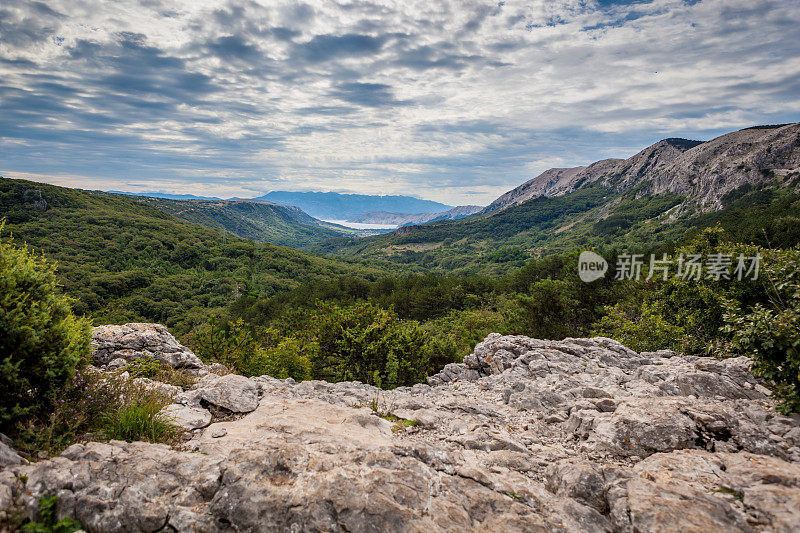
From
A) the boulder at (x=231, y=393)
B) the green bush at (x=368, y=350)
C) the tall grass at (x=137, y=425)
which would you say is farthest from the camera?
the green bush at (x=368, y=350)

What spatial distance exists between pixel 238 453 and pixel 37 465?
9.28 ft

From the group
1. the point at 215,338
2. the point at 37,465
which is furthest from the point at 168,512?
the point at 215,338

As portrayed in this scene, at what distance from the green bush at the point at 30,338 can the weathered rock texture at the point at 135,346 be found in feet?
18.7

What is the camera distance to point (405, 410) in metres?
10.3

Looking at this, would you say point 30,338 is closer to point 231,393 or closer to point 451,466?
point 231,393

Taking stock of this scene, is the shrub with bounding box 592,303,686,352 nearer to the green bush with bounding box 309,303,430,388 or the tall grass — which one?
the green bush with bounding box 309,303,430,388

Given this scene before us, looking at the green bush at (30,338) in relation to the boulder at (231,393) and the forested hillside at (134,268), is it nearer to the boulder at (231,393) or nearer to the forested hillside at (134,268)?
the boulder at (231,393)

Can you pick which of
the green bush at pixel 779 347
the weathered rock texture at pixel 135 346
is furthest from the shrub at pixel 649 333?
the weathered rock texture at pixel 135 346

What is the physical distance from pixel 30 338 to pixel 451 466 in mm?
8651

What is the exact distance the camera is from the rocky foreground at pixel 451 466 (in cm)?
509

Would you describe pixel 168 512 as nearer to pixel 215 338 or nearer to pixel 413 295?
pixel 215 338

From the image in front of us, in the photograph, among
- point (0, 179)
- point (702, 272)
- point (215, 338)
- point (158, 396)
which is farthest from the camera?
point (0, 179)

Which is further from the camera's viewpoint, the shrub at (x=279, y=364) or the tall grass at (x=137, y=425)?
the shrub at (x=279, y=364)

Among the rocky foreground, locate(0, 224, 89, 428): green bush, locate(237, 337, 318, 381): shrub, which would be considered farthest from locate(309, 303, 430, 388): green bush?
locate(0, 224, 89, 428): green bush
